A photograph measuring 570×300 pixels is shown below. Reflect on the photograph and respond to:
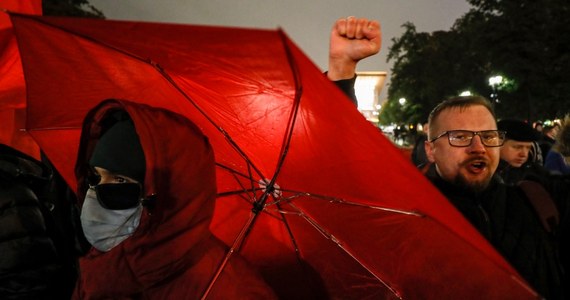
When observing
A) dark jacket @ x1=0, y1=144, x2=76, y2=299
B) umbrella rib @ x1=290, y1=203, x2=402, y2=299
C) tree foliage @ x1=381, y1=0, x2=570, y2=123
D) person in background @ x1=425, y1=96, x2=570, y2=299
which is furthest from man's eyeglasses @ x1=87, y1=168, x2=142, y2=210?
tree foliage @ x1=381, y1=0, x2=570, y2=123

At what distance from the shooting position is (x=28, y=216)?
1.91 m

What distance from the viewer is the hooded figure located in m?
1.67

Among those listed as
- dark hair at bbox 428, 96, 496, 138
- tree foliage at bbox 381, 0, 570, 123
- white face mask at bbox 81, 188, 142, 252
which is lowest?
white face mask at bbox 81, 188, 142, 252

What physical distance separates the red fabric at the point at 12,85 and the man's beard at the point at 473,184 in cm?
285

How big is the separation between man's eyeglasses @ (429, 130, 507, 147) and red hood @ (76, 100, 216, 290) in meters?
1.52

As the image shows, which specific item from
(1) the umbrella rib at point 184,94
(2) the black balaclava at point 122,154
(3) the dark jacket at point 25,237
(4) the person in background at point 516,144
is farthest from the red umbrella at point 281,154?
(4) the person in background at point 516,144

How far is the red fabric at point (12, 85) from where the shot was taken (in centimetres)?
238

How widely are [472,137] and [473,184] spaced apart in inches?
11.4

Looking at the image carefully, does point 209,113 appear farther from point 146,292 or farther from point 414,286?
point 414,286

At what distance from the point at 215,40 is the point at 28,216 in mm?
1314

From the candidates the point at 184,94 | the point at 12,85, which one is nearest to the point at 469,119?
the point at 184,94

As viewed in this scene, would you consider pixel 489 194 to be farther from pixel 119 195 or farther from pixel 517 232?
pixel 119 195

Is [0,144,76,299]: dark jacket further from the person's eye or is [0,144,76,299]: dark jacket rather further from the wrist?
the person's eye

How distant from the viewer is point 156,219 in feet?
5.45
